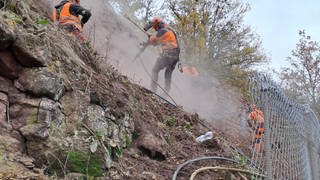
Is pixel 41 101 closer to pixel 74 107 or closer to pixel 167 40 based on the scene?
pixel 74 107

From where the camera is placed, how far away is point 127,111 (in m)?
5.38

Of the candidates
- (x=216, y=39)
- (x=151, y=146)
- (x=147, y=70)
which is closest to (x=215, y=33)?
(x=216, y=39)

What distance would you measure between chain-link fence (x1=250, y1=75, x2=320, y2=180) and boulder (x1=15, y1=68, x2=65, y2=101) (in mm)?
1873

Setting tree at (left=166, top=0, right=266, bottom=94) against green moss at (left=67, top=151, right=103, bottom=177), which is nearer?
green moss at (left=67, top=151, right=103, bottom=177)

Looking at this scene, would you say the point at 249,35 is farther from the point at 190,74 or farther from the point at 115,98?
the point at 115,98

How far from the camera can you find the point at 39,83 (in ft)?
12.9

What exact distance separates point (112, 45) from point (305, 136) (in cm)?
1000

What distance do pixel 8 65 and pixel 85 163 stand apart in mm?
1110

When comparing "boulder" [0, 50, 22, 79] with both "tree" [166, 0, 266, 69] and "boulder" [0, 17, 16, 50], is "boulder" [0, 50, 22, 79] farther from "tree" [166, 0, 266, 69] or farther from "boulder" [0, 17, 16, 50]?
"tree" [166, 0, 266, 69]

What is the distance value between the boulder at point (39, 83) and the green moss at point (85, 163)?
2.13 ft

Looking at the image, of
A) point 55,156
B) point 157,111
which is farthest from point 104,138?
point 157,111

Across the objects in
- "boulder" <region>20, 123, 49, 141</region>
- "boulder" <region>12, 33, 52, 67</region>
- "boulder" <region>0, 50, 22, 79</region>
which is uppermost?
"boulder" <region>12, 33, 52, 67</region>

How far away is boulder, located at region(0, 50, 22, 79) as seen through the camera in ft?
12.4

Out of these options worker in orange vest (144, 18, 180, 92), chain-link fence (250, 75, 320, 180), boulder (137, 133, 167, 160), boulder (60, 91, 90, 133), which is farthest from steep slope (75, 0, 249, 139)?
chain-link fence (250, 75, 320, 180)
